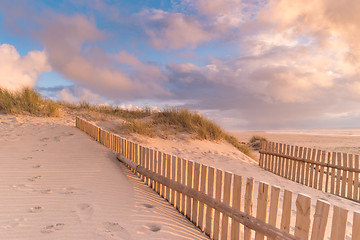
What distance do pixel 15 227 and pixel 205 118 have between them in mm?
9777

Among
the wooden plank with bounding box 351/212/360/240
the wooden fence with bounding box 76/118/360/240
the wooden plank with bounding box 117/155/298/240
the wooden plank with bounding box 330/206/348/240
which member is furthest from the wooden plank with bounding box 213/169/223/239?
the wooden plank with bounding box 351/212/360/240

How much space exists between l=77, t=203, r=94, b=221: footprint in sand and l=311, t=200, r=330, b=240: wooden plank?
9.54ft

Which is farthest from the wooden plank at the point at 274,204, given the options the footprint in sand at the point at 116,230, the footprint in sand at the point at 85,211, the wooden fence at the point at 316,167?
the wooden fence at the point at 316,167

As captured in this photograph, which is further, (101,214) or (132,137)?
(132,137)

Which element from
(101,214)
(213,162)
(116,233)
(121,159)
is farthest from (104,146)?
(116,233)

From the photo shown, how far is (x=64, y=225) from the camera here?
3.21m

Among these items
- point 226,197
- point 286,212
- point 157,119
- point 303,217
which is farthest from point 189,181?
point 157,119

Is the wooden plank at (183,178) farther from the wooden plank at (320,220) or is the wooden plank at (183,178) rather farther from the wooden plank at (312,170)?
the wooden plank at (312,170)

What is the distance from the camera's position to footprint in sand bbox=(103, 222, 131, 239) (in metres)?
3.11

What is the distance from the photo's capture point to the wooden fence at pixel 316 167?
778 centimetres

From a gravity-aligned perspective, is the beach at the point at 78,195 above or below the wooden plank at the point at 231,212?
below

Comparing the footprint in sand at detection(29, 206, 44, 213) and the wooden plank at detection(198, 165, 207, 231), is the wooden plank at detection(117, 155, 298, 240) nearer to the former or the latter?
the wooden plank at detection(198, 165, 207, 231)

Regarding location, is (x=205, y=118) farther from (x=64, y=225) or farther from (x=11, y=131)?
(x=64, y=225)

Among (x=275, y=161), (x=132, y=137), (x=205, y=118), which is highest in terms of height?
(x=205, y=118)
